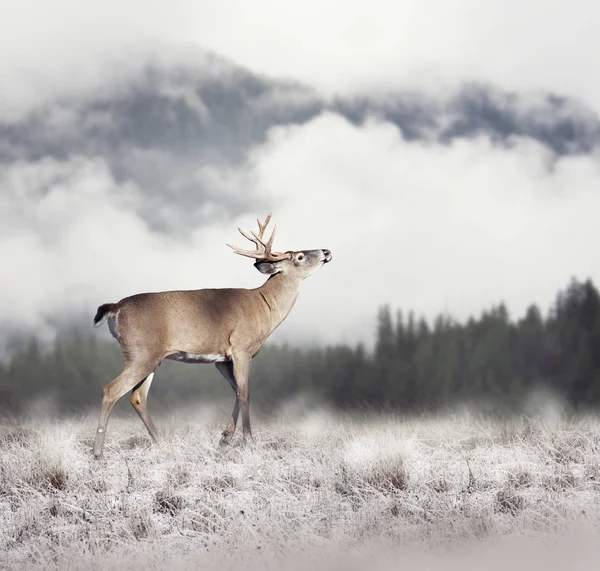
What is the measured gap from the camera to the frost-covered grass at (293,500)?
534cm

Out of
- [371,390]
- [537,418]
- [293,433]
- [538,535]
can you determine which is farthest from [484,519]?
[371,390]

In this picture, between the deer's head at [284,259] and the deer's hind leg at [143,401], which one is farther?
the deer's head at [284,259]

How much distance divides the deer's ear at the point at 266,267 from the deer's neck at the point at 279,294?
9 cm

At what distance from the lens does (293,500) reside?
6520mm

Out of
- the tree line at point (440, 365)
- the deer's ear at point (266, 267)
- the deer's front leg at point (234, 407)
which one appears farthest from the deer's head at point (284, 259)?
the tree line at point (440, 365)

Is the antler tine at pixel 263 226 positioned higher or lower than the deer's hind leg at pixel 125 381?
higher

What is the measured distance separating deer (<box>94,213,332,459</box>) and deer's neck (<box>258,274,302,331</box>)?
0.01 m

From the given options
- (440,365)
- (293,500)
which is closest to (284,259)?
(293,500)

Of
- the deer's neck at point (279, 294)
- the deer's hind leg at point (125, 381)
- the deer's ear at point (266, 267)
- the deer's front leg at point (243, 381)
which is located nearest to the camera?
the deer's hind leg at point (125, 381)

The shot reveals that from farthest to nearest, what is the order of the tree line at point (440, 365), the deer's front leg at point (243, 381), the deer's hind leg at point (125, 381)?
the tree line at point (440, 365) → the deer's front leg at point (243, 381) → the deer's hind leg at point (125, 381)

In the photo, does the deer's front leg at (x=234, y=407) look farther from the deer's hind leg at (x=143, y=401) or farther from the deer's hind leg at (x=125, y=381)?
the deer's hind leg at (x=125, y=381)

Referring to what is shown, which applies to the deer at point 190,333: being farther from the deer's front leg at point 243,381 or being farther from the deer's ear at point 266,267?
the deer's ear at point 266,267

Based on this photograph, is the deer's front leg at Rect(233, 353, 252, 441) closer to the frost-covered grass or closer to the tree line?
the frost-covered grass

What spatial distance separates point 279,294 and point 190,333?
1.77 meters
